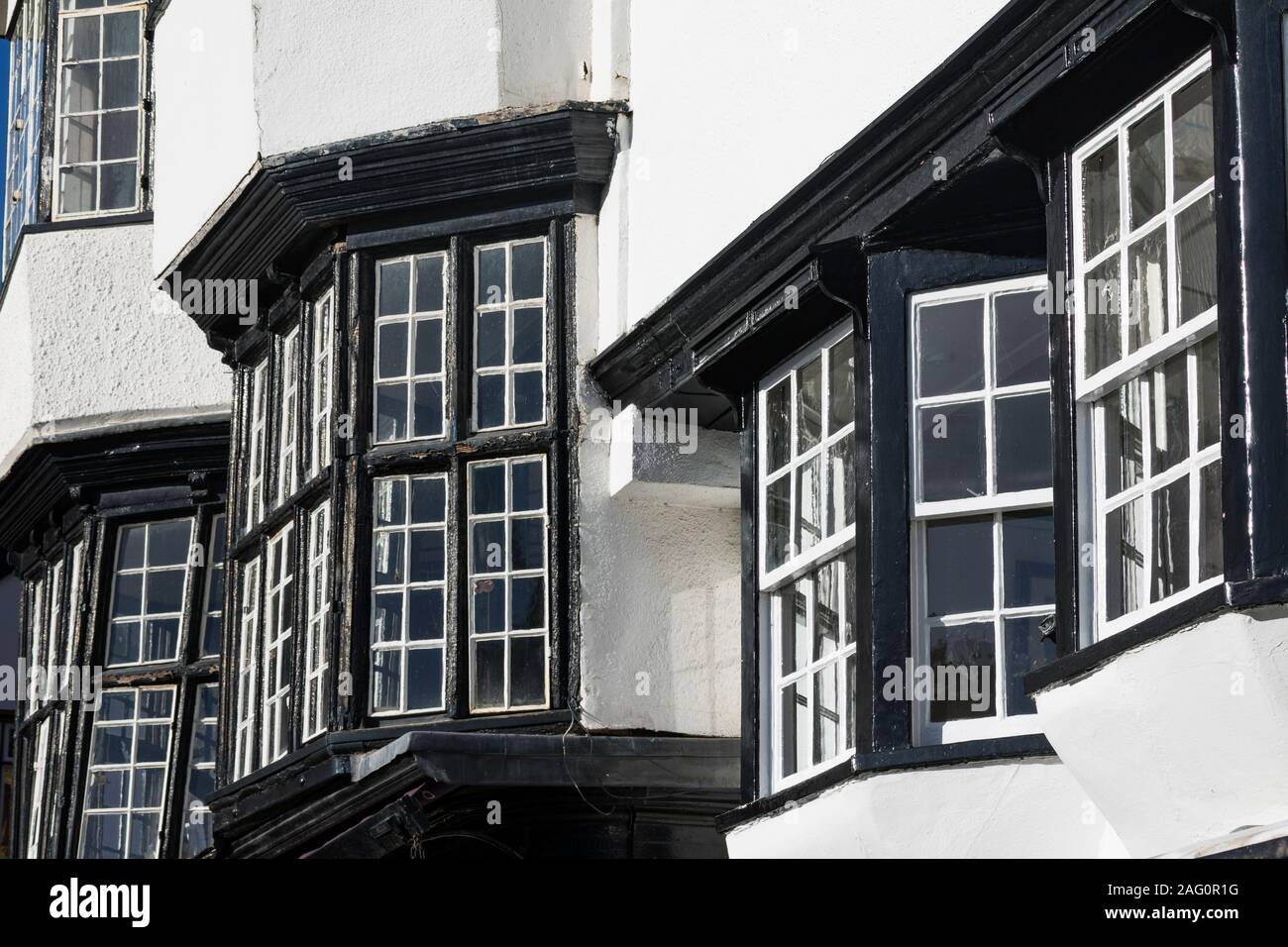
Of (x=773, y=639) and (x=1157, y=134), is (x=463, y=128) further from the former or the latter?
(x=1157, y=134)

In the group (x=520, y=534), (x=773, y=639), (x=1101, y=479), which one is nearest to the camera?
(x=1101, y=479)

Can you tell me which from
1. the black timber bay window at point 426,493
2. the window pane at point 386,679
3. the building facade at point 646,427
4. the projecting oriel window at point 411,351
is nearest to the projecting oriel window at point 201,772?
the building facade at point 646,427

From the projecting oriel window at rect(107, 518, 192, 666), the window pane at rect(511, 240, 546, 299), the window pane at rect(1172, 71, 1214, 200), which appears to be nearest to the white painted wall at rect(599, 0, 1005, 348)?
the window pane at rect(511, 240, 546, 299)

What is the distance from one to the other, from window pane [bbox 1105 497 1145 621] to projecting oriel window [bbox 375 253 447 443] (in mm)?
4967

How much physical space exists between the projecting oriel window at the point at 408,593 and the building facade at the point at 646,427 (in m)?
0.02

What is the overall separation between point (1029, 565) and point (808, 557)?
1.37 meters

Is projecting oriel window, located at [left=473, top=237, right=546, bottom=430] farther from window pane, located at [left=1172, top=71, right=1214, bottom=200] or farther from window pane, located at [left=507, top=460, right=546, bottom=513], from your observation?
window pane, located at [left=1172, top=71, right=1214, bottom=200]

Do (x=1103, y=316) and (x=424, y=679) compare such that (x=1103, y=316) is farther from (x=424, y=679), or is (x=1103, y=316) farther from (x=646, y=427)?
(x=424, y=679)

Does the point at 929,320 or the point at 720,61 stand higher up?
the point at 720,61

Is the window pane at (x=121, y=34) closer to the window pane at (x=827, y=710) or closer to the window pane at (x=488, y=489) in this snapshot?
the window pane at (x=488, y=489)

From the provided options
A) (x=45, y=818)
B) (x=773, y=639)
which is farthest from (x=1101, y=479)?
(x=45, y=818)
